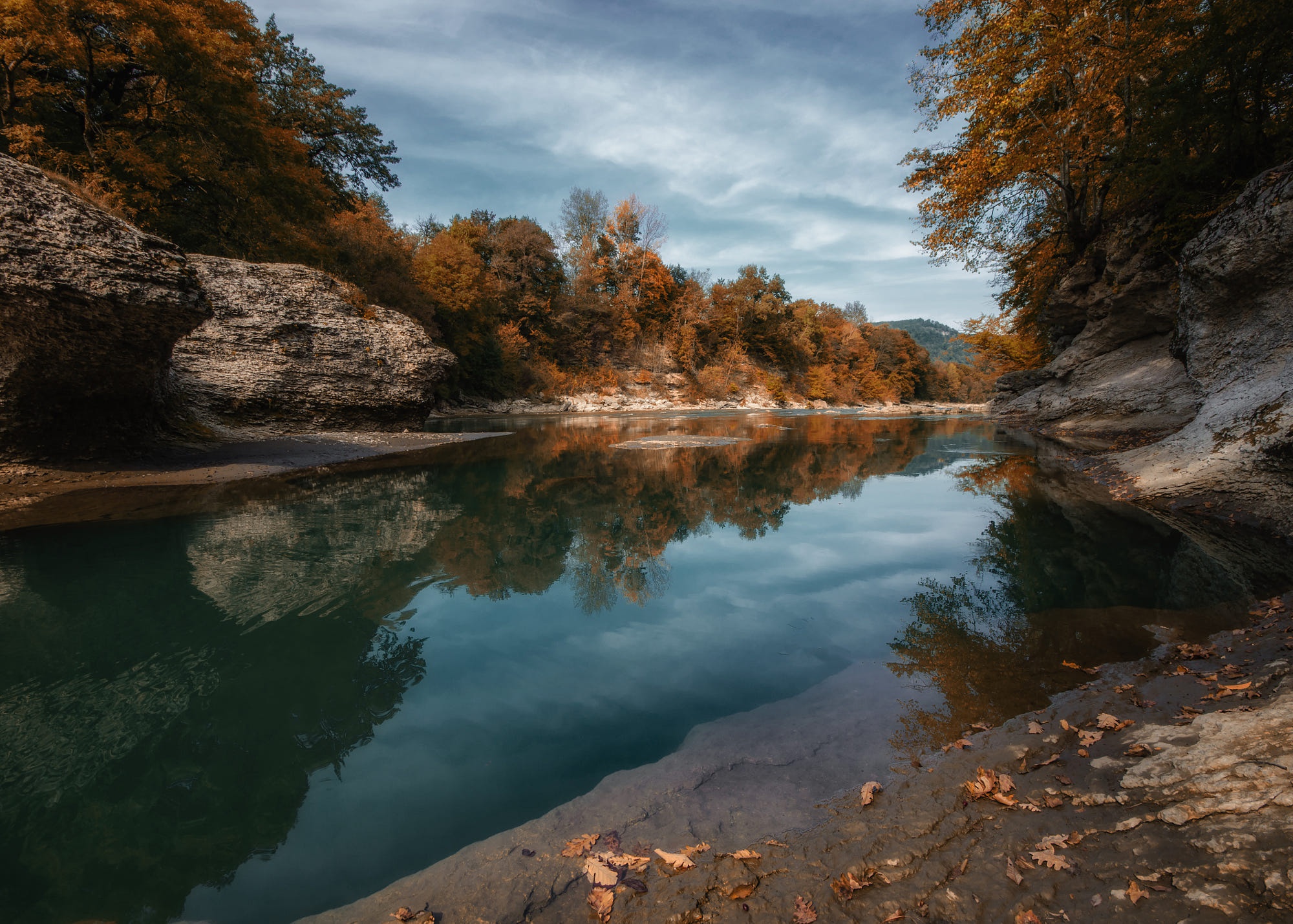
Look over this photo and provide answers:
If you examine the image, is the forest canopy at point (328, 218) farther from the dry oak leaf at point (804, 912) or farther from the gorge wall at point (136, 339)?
the dry oak leaf at point (804, 912)

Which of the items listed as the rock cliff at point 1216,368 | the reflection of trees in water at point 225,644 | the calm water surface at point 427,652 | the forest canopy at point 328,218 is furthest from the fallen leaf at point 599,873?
the forest canopy at point 328,218

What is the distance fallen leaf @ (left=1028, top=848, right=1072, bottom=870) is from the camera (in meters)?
2.00

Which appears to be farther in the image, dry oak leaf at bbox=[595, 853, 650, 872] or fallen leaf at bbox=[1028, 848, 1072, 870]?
dry oak leaf at bbox=[595, 853, 650, 872]

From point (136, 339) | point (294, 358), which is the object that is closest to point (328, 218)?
point (294, 358)

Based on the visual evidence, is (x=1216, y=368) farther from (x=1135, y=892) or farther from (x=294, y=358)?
(x=294, y=358)

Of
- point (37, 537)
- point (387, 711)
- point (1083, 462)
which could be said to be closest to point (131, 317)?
point (37, 537)

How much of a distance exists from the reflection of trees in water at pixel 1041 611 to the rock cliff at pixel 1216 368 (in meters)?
1.18

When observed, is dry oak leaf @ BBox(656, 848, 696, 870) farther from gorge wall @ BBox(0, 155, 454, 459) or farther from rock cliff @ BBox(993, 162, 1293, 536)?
gorge wall @ BBox(0, 155, 454, 459)

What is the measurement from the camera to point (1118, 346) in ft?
53.0

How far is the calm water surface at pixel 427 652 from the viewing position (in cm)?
251

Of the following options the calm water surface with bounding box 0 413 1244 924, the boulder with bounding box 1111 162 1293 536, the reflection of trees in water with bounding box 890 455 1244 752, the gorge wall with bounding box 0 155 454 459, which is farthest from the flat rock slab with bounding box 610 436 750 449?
the boulder with bounding box 1111 162 1293 536

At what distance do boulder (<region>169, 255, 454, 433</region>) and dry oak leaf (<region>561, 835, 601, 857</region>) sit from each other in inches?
591

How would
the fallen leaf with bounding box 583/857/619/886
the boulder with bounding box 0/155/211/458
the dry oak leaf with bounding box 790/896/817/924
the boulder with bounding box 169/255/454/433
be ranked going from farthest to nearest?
the boulder with bounding box 169/255/454/433 → the boulder with bounding box 0/155/211/458 → the fallen leaf with bounding box 583/857/619/886 → the dry oak leaf with bounding box 790/896/817/924

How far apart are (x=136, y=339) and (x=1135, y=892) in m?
13.5
